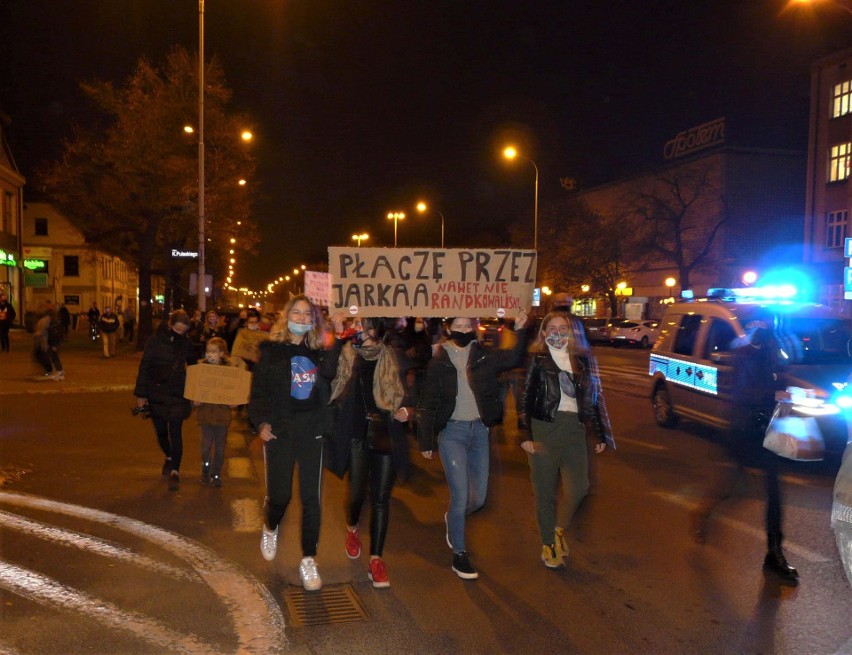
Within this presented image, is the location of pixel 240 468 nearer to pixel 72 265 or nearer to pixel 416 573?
pixel 416 573

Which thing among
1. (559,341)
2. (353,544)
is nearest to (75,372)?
(353,544)

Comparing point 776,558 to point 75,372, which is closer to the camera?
point 776,558

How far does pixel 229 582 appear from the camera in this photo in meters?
5.34

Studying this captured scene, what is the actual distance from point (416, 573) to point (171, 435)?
3.60 metres

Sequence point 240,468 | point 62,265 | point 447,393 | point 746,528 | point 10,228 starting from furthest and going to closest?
point 62,265 → point 10,228 → point 240,468 → point 746,528 → point 447,393

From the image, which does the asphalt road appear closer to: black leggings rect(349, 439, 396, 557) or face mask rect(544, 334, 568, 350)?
black leggings rect(349, 439, 396, 557)

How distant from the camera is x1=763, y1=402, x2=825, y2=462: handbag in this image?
5.17 meters

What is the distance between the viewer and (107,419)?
12.5 m

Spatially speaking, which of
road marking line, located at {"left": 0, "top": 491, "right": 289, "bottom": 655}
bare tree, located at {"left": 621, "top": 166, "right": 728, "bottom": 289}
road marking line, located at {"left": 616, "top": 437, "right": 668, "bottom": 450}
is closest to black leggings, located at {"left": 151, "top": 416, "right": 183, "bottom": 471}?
road marking line, located at {"left": 0, "top": 491, "right": 289, "bottom": 655}

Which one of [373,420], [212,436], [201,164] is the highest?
[201,164]

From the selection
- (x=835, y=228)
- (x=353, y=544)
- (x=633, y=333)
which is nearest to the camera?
(x=353, y=544)

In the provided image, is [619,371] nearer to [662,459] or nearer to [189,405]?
[662,459]

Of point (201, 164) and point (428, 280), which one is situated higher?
point (201, 164)

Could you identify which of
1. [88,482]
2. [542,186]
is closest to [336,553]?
[88,482]
